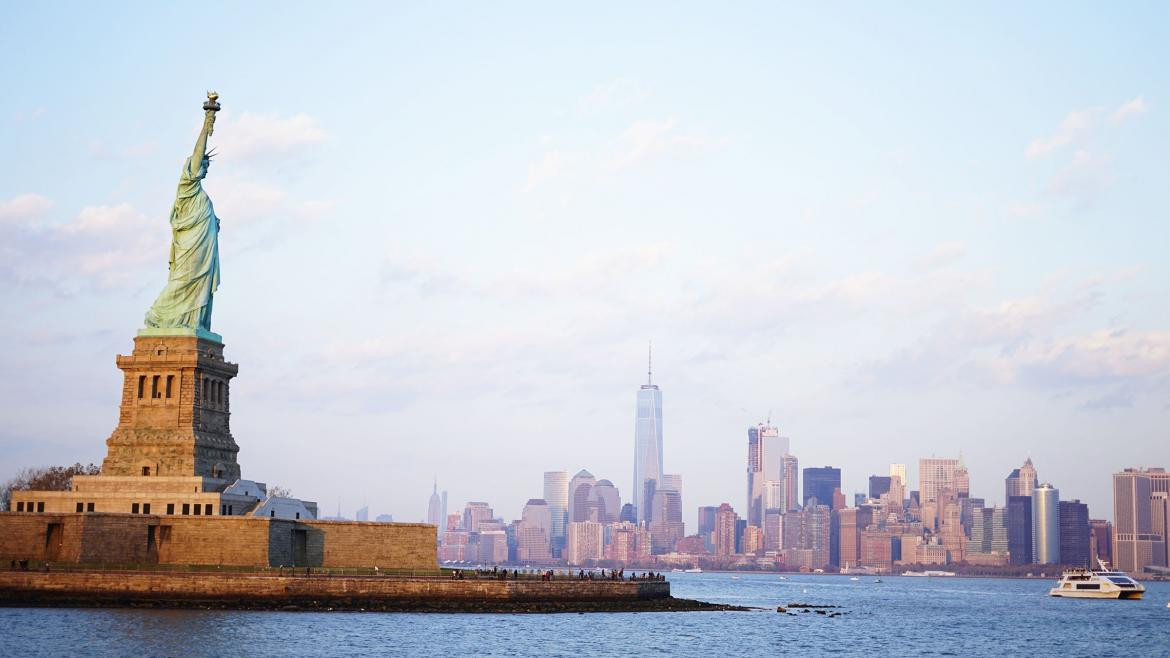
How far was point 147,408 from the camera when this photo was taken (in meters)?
95.6

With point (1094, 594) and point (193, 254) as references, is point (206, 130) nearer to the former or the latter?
point (193, 254)

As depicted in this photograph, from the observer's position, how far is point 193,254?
9888cm

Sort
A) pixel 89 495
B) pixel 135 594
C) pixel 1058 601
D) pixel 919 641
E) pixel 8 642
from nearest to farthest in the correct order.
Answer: pixel 8 642, pixel 135 594, pixel 89 495, pixel 919 641, pixel 1058 601

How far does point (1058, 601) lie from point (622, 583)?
3764 inches

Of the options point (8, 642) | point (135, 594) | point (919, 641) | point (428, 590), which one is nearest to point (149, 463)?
point (135, 594)

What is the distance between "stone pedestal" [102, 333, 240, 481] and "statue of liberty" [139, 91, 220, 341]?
1.69m

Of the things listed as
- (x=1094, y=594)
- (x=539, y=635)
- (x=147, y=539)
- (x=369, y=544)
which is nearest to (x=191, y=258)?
(x=147, y=539)

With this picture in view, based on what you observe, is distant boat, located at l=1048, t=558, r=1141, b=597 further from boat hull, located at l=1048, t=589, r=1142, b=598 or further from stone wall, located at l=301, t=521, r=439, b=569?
stone wall, located at l=301, t=521, r=439, b=569

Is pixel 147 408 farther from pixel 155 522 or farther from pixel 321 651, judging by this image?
pixel 321 651

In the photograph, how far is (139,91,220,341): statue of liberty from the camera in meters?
97.7

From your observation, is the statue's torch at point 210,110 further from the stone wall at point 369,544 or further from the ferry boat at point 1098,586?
the ferry boat at point 1098,586

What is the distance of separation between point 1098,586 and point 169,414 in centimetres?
12256

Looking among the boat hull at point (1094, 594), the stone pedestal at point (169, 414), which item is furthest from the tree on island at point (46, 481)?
the boat hull at point (1094, 594)

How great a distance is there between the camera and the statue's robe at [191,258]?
9788 cm
